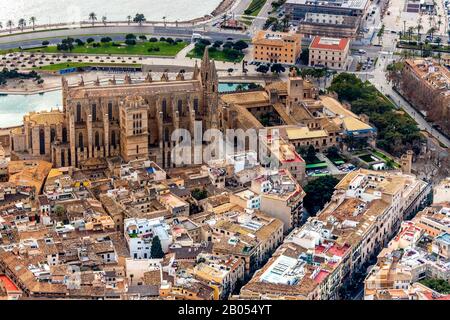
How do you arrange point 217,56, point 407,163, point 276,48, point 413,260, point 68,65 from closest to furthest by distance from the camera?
point 413,260 → point 407,163 → point 68,65 → point 276,48 → point 217,56

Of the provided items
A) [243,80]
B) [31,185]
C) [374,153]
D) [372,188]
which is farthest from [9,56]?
[372,188]

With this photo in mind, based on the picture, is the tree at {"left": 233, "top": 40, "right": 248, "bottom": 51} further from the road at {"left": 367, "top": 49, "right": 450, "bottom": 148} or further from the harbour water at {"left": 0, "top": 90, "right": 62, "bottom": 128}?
the harbour water at {"left": 0, "top": 90, "right": 62, "bottom": 128}

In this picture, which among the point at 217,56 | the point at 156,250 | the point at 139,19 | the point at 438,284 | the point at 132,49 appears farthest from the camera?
the point at 139,19

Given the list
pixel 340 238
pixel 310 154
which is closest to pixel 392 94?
pixel 310 154

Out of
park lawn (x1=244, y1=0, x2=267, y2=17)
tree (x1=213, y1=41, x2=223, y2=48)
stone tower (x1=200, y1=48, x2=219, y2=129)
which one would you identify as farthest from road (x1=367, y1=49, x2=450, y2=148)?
park lawn (x1=244, y1=0, x2=267, y2=17)

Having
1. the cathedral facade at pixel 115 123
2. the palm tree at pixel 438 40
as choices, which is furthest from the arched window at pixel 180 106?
the palm tree at pixel 438 40

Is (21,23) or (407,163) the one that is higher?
(21,23)

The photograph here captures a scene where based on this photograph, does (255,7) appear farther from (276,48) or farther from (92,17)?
(92,17)
